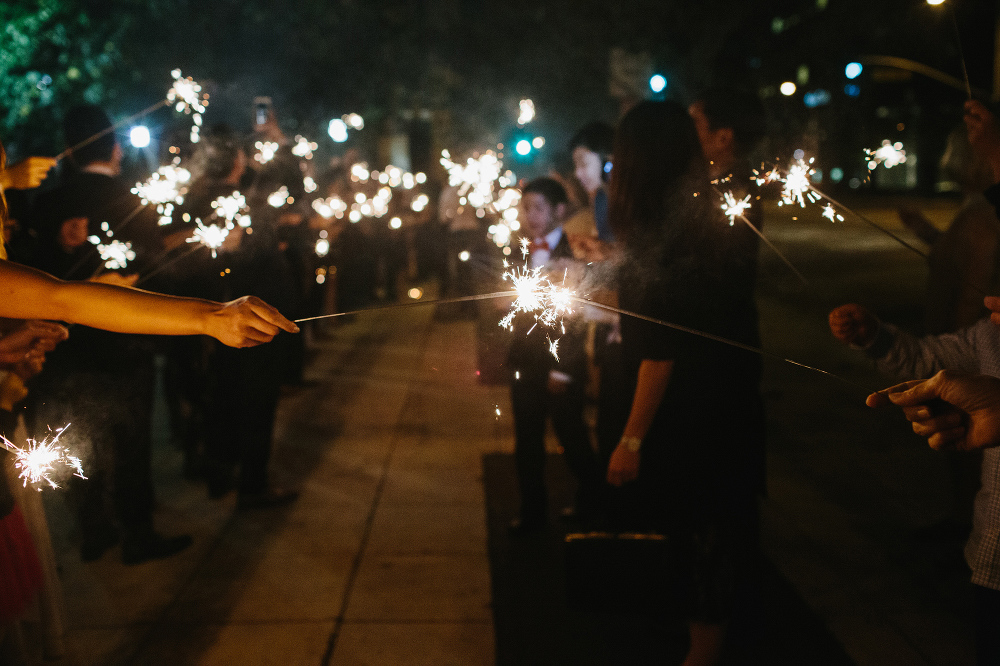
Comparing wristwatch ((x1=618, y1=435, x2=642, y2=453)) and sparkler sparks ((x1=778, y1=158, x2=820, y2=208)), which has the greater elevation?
→ sparkler sparks ((x1=778, y1=158, x2=820, y2=208))

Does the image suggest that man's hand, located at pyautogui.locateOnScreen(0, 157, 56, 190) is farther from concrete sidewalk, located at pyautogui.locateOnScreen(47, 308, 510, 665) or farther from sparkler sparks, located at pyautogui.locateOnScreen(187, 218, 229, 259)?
concrete sidewalk, located at pyautogui.locateOnScreen(47, 308, 510, 665)

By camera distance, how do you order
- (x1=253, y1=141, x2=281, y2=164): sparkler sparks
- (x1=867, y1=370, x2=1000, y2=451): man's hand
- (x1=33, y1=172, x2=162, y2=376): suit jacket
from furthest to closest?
(x1=253, y1=141, x2=281, y2=164): sparkler sparks, (x1=33, y1=172, x2=162, y2=376): suit jacket, (x1=867, y1=370, x2=1000, y2=451): man's hand

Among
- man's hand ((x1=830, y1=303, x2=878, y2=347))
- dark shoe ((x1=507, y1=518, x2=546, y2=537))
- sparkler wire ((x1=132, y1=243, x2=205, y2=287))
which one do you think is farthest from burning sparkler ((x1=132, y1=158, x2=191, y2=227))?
man's hand ((x1=830, y1=303, x2=878, y2=347))

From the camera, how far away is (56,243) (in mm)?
4262

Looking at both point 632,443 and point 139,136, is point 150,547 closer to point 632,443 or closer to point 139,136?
point 139,136

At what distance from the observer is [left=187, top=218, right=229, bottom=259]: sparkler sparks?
14.5 feet

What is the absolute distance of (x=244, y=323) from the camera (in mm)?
2031

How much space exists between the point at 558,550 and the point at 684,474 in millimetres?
1705

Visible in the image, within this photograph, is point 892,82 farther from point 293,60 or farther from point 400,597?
point 400,597

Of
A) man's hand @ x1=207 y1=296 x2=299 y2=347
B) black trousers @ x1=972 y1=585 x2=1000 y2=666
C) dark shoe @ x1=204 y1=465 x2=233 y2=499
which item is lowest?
dark shoe @ x1=204 y1=465 x2=233 y2=499

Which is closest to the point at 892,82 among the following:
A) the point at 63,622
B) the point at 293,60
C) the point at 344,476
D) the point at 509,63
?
the point at 509,63

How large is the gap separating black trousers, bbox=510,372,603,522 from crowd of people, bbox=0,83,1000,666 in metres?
0.01

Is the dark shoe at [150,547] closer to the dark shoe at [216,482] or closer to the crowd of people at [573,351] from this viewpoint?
the crowd of people at [573,351]

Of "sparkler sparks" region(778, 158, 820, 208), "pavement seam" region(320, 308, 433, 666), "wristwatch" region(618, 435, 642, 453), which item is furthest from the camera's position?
"pavement seam" region(320, 308, 433, 666)
